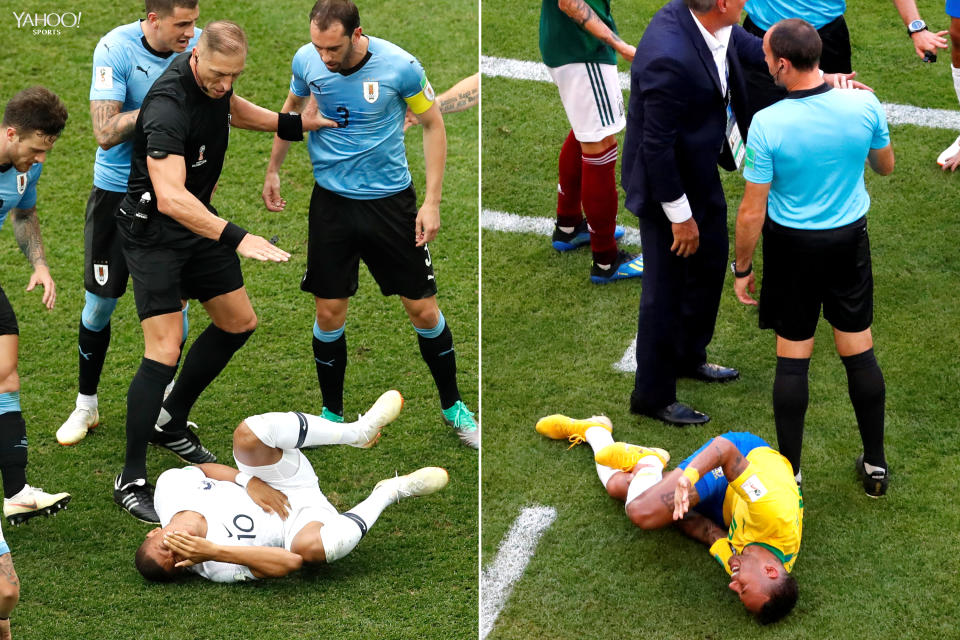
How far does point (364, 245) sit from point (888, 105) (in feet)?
14.1

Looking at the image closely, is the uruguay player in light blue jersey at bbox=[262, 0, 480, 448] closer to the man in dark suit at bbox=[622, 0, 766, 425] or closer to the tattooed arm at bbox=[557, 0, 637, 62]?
the man in dark suit at bbox=[622, 0, 766, 425]

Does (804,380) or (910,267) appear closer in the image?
(804,380)

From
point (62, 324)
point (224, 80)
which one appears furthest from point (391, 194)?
point (62, 324)

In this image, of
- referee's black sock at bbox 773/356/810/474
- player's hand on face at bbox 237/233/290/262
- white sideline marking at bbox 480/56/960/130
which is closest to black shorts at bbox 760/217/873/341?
referee's black sock at bbox 773/356/810/474

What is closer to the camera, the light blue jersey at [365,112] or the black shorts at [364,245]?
the light blue jersey at [365,112]

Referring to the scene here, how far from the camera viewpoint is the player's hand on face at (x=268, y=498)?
4.73 m

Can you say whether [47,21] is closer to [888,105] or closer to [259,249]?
[259,249]

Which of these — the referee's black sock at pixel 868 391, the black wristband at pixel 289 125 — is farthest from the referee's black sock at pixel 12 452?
the referee's black sock at pixel 868 391

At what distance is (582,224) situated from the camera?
693cm

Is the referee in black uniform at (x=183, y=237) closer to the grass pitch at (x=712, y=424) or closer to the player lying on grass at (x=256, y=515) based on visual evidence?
the player lying on grass at (x=256, y=515)

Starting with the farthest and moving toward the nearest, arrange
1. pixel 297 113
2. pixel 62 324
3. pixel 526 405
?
pixel 62 324 → pixel 526 405 → pixel 297 113

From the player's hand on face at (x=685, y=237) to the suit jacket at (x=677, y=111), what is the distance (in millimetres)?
137

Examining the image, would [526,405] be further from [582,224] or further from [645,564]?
[582,224]

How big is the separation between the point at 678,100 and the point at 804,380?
4.12 ft
